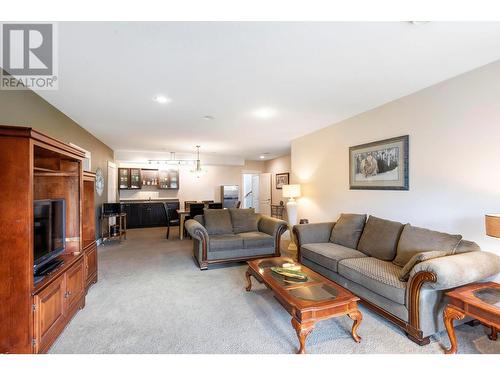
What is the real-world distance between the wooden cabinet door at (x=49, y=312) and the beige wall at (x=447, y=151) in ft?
12.2

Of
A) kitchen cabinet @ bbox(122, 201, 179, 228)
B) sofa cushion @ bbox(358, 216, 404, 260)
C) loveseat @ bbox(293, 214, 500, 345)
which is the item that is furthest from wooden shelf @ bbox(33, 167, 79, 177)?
kitchen cabinet @ bbox(122, 201, 179, 228)

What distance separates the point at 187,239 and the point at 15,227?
4277 mm

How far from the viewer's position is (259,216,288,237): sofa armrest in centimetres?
402

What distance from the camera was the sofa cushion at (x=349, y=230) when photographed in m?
3.21

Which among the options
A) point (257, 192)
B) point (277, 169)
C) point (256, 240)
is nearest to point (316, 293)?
point (256, 240)

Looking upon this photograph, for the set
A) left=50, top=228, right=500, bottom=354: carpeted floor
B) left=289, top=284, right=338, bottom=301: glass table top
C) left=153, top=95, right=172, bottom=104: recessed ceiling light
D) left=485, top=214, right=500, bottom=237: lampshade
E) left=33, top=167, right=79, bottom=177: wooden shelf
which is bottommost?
left=50, top=228, right=500, bottom=354: carpeted floor

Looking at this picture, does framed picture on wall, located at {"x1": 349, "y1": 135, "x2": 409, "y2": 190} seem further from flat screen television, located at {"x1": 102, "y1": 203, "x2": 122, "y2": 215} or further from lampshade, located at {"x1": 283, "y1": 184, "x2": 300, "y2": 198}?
flat screen television, located at {"x1": 102, "y1": 203, "x2": 122, "y2": 215}

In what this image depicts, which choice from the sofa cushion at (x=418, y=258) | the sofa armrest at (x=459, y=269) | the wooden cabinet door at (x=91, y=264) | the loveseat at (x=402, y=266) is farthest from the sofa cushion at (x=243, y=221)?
the sofa armrest at (x=459, y=269)

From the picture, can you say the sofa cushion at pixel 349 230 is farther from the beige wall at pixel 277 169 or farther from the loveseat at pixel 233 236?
the beige wall at pixel 277 169

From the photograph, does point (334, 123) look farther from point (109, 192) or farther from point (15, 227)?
point (109, 192)

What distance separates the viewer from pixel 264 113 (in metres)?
3.53

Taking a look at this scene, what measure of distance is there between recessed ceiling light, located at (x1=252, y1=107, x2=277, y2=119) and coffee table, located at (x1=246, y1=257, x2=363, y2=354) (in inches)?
87.6

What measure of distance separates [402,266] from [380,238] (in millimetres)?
429
